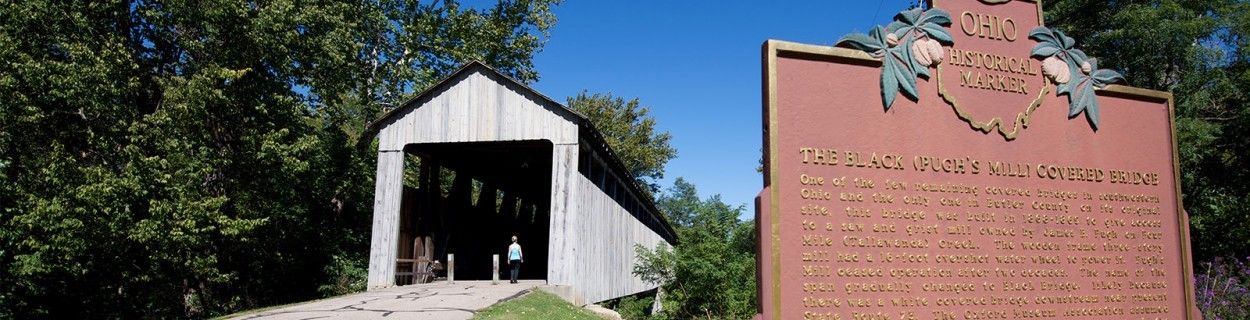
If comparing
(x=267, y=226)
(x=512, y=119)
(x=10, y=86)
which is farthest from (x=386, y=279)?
(x=10, y=86)

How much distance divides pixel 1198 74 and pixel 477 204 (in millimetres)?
21949

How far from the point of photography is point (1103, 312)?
5219mm

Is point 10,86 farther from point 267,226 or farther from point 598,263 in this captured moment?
point 598,263

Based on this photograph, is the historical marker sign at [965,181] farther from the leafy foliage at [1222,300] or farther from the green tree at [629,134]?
the green tree at [629,134]

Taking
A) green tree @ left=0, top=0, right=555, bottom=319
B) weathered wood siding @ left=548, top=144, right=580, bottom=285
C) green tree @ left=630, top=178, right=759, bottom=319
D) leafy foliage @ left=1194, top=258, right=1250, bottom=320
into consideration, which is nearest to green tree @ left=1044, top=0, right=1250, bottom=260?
leafy foliage @ left=1194, top=258, right=1250, bottom=320

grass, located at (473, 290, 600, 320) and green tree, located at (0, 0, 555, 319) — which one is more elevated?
green tree, located at (0, 0, 555, 319)

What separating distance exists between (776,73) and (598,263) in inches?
518

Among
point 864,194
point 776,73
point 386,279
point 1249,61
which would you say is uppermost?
point 1249,61

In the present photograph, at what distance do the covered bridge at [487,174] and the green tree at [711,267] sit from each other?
1.64 m

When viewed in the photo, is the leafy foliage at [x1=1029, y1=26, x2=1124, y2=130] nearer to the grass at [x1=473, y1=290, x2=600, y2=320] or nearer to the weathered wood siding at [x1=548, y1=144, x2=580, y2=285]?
the grass at [x1=473, y1=290, x2=600, y2=320]

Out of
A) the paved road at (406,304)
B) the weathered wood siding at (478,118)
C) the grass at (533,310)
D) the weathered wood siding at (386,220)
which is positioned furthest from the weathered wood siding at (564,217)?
the weathered wood siding at (386,220)

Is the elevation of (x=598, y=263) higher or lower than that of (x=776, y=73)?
lower

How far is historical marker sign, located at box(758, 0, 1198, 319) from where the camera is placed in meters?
4.64

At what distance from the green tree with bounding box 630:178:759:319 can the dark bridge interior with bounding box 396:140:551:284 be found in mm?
4251
